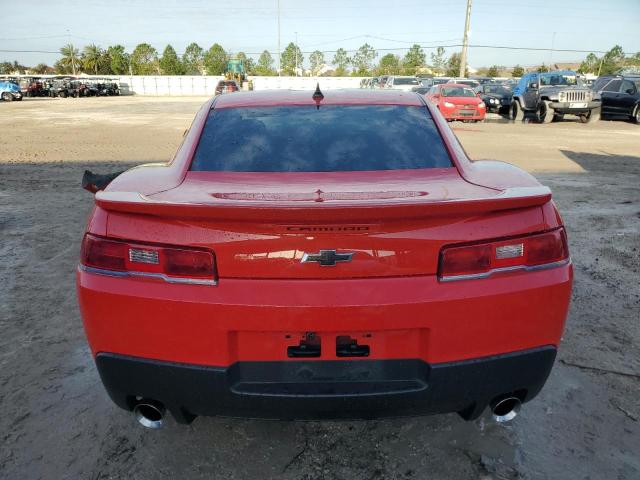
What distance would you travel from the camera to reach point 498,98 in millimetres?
23797

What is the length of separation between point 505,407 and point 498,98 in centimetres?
2426

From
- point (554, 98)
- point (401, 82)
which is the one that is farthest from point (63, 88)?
point (554, 98)

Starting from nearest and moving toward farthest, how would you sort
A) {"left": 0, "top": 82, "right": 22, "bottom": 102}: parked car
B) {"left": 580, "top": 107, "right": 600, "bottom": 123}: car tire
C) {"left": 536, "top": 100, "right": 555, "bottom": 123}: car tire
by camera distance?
{"left": 580, "top": 107, "right": 600, "bottom": 123}: car tire < {"left": 536, "top": 100, "right": 555, "bottom": 123}: car tire < {"left": 0, "top": 82, "right": 22, "bottom": 102}: parked car

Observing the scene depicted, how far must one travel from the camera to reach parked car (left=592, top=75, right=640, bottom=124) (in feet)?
64.3

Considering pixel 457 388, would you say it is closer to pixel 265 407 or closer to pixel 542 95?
pixel 265 407

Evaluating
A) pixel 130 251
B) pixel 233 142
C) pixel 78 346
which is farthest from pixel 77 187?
pixel 130 251

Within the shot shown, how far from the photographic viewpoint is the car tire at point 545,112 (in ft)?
61.8

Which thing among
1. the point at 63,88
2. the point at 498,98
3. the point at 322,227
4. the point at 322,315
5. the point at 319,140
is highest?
the point at 319,140

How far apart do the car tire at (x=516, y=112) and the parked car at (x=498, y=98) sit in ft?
7.88

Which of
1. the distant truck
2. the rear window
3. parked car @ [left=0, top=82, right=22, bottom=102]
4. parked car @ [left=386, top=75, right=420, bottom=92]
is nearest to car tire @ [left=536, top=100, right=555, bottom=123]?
the distant truck

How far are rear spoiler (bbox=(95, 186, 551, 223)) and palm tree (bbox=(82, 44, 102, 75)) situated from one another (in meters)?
115

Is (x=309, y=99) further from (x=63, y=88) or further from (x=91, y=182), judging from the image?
(x=63, y=88)

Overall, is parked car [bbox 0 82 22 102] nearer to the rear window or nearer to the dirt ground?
the dirt ground

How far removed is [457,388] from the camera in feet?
6.06
